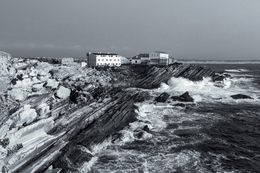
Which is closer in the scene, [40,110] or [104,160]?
[104,160]

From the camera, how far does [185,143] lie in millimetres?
23938

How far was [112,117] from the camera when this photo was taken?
1118 inches

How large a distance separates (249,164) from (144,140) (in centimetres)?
1218

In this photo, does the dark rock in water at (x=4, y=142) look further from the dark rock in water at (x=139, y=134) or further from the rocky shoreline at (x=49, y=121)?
the dark rock in water at (x=139, y=134)

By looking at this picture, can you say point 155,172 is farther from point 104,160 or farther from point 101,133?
point 101,133

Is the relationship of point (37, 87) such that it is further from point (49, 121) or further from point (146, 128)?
point (146, 128)

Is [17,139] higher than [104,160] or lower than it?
higher

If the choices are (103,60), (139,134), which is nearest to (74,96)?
(139,134)

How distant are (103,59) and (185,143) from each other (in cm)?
6356

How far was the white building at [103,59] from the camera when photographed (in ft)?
261

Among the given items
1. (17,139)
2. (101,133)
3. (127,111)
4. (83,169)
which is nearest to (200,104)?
(127,111)

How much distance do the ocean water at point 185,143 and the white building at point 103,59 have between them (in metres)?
46.8

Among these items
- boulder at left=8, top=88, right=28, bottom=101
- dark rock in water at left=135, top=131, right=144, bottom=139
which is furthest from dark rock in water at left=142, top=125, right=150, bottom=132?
boulder at left=8, top=88, right=28, bottom=101

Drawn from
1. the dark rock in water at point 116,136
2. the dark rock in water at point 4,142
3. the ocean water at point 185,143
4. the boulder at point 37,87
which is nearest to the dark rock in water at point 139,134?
the ocean water at point 185,143
